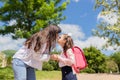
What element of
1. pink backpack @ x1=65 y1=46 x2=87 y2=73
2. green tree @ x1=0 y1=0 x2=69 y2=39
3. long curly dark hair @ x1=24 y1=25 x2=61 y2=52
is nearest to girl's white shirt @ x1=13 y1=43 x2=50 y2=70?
long curly dark hair @ x1=24 y1=25 x2=61 y2=52

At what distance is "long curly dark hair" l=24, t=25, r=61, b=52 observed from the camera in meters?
5.91

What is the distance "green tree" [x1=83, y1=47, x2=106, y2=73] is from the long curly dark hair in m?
31.2

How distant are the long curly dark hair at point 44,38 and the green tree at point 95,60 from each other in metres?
31.2

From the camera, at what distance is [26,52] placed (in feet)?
20.2

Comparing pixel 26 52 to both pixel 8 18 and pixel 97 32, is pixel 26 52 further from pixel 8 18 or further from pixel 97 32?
pixel 8 18

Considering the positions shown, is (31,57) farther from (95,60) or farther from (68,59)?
(95,60)

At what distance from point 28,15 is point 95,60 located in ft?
30.4

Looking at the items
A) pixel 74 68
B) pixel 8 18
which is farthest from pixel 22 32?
pixel 74 68

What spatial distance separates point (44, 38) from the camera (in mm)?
5898

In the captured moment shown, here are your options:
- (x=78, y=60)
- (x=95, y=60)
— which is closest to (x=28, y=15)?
(x=95, y=60)

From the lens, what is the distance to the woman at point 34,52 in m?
5.94

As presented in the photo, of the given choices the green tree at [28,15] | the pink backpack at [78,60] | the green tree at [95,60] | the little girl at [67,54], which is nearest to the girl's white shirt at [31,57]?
the little girl at [67,54]

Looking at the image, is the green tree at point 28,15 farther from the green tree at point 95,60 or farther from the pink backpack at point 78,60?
the pink backpack at point 78,60

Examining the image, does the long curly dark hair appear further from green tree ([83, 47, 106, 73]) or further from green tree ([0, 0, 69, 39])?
green tree ([83, 47, 106, 73])
